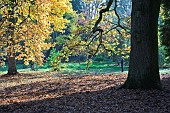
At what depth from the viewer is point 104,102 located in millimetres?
8031

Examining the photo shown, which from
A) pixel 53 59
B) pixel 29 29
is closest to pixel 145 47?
pixel 29 29

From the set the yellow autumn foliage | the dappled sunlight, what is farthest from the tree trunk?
the dappled sunlight

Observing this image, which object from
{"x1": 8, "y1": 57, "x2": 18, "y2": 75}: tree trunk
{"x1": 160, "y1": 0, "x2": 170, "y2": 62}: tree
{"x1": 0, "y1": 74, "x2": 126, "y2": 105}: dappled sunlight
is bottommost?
{"x1": 0, "y1": 74, "x2": 126, "y2": 105}: dappled sunlight

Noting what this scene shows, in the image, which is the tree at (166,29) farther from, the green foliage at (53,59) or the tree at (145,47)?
the green foliage at (53,59)

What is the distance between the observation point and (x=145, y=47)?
938 centimetres

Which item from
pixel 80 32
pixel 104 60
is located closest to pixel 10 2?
pixel 80 32

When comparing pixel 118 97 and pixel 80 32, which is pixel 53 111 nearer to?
pixel 118 97

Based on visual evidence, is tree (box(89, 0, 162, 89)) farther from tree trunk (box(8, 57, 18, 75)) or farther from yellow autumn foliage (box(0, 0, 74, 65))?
tree trunk (box(8, 57, 18, 75))

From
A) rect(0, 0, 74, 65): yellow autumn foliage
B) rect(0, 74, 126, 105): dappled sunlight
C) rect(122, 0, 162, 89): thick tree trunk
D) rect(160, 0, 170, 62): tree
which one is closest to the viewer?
rect(122, 0, 162, 89): thick tree trunk

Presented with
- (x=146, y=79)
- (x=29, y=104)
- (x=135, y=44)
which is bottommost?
(x=29, y=104)

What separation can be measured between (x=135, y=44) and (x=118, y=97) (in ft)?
6.46

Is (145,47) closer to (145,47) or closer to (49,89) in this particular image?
(145,47)

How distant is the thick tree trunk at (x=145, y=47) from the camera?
30.7 feet

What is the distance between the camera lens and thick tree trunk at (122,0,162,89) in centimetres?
937
